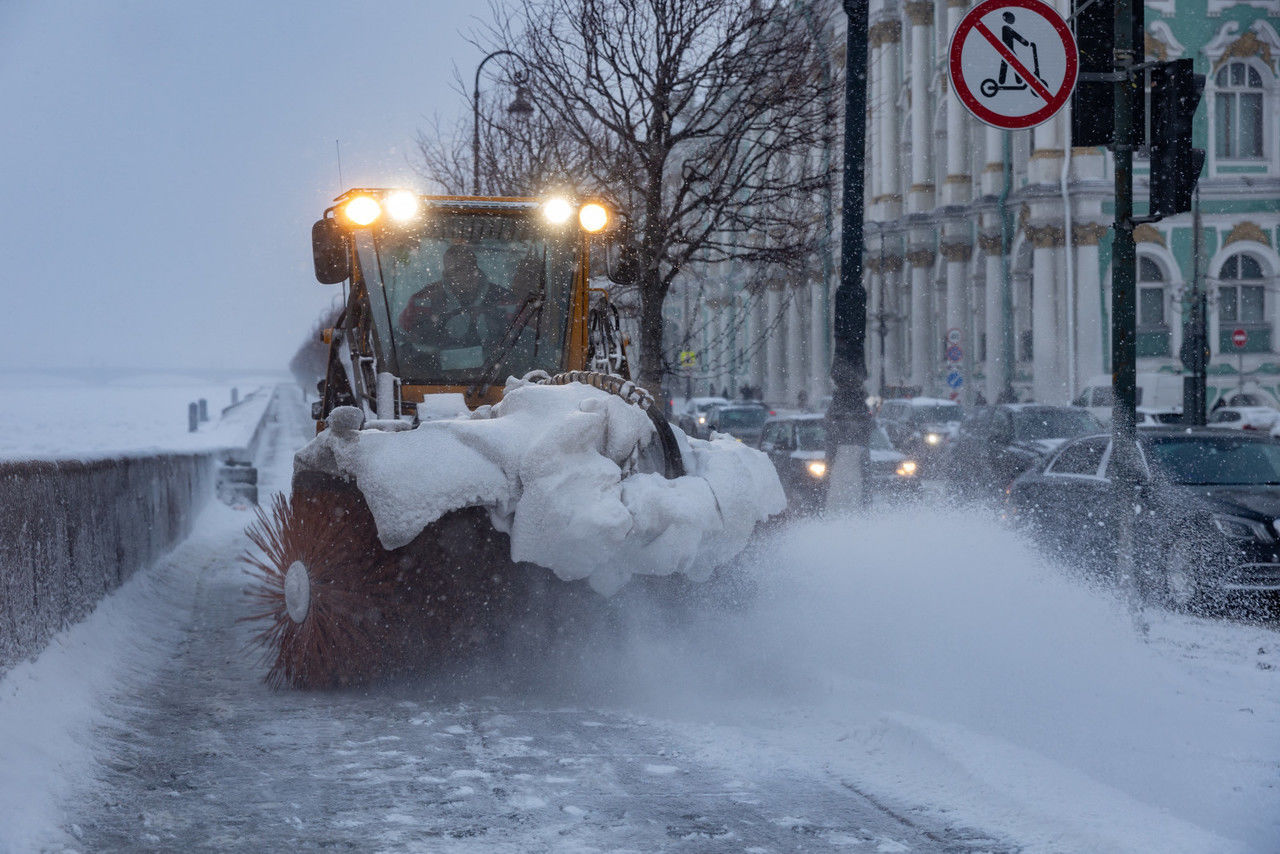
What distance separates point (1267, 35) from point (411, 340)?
136 feet

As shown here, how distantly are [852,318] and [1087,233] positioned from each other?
31.2 meters

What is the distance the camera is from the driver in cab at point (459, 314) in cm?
917

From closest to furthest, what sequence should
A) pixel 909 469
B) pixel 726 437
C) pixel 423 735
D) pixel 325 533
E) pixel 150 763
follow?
pixel 150 763
pixel 423 735
pixel 325 533
pixel 726 437
pixel 909 469

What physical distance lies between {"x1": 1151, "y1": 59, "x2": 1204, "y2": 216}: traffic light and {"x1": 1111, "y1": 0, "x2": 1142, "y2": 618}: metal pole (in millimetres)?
164

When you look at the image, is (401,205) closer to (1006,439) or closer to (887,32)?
(1006,439)

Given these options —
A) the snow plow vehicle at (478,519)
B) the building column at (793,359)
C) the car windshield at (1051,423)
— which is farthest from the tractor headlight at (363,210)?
the building column at (793,359)

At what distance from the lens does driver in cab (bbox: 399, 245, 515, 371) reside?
30.1 ft

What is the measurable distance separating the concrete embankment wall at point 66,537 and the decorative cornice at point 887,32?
44.3 metres

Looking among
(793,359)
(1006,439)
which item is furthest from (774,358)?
(1006,439)

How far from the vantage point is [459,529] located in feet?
23.3

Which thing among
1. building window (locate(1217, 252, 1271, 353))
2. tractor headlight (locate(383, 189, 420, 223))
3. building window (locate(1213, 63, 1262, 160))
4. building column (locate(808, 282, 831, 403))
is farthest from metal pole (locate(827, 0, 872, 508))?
building column (locate(808, 282, 831, 403))

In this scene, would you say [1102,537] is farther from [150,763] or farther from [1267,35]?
[1267,35]

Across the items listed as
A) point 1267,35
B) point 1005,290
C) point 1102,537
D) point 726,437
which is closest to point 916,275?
point 1005,290

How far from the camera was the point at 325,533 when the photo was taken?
282 inches
